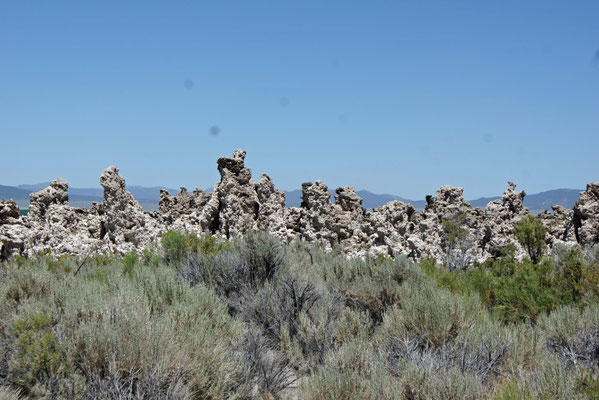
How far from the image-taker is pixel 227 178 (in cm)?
1212

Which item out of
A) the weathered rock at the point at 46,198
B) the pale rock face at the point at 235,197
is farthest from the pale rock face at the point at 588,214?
the weathered rock at the point at 46,198

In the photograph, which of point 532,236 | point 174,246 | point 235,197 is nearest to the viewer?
point 174,246

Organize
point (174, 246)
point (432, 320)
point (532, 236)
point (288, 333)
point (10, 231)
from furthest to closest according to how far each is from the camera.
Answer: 1. point (532, 236)
2. point (10, 231)
3. point (174, 246)
4. point (288, 333)
5. point (432, 320)

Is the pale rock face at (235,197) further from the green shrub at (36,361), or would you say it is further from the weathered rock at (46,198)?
the green shrub at (36,361)

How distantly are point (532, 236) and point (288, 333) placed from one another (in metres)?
8.89

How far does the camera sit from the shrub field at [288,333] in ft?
12.0

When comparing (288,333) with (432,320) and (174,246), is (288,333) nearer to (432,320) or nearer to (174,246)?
(432,320)

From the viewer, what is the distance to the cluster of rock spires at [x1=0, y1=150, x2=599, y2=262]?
38.4ft

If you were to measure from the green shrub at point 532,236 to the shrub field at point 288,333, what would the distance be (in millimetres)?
3832

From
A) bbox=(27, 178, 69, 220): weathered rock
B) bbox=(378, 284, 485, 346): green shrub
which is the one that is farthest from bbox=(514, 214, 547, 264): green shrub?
bbox=(27, 178, 69, 220): weathered rock

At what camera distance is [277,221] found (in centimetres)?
1245

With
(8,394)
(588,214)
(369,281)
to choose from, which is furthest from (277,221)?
(8,394)

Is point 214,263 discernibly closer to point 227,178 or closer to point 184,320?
point 184,320

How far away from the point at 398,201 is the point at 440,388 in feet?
31.5
